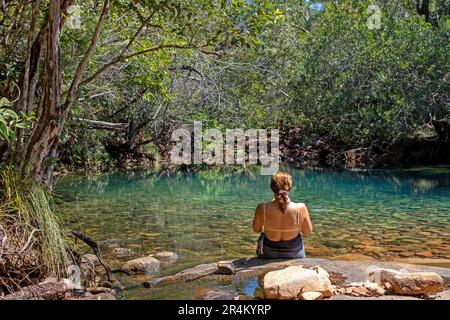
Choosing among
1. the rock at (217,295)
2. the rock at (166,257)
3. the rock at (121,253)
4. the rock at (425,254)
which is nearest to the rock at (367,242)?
the rock at (425,254)

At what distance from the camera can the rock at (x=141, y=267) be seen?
6.45 m

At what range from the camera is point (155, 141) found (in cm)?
2389

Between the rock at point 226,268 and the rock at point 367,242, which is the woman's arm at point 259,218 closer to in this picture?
the rock at point 226,268

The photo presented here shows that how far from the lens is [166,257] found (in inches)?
288

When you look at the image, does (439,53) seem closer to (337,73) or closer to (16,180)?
(337,73)

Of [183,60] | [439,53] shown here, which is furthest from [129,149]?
[439,53]

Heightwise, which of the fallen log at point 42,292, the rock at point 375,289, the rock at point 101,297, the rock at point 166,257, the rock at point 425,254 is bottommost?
the rock at point 166,257

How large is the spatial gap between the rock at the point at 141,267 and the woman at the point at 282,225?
5.02 ft

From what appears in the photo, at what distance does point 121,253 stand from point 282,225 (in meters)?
2.85

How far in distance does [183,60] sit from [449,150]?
14.0 metres

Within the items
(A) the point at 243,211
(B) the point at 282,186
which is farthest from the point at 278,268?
(A) the point at 243,211

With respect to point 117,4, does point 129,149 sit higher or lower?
lower
